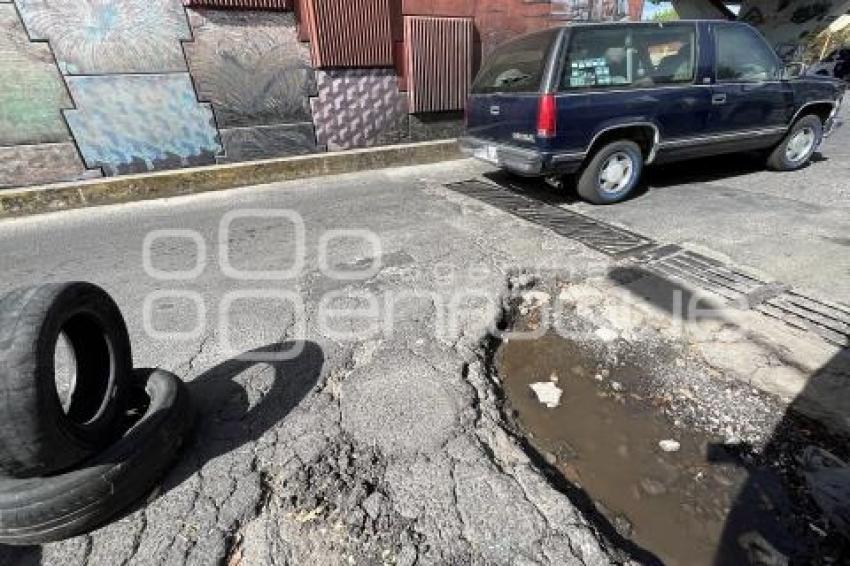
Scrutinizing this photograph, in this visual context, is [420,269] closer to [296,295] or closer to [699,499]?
[296,295]

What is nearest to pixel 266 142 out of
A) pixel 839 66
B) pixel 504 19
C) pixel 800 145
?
pixel 504 19

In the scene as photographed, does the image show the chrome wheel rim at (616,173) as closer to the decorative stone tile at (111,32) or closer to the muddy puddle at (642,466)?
the muddy puddle at (642,466)

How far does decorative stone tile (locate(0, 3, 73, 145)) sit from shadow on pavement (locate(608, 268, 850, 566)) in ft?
26.7

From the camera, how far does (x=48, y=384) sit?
5.63 ft

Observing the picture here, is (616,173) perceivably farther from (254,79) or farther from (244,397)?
(254,79)

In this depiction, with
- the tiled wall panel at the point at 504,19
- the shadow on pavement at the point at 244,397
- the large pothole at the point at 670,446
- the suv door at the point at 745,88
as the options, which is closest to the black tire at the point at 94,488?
the shadow on pavement at the point at 244,397

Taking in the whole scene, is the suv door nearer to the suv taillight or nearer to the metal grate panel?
the suv taillight

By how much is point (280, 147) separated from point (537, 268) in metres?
5.34

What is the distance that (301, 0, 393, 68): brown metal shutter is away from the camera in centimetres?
705

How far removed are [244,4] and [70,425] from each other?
6754 millimetres

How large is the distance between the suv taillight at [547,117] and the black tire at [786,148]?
394cm

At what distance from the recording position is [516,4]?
337 inches

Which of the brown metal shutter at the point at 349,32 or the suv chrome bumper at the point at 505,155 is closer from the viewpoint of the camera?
the suv chrome bumper at the point at 505,155

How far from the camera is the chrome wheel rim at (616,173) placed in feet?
17.7
